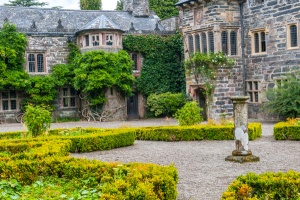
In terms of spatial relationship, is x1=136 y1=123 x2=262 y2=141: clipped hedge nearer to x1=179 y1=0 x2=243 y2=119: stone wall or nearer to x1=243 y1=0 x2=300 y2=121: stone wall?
x1=243 y1=0 x2=300 y2=121: stone wall

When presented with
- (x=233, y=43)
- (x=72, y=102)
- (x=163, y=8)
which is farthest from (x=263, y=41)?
(x=163, y=8)

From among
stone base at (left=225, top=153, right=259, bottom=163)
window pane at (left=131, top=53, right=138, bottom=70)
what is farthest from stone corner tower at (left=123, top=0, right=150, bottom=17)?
stone base at (left=225, top=153, right=259, bottom=163)

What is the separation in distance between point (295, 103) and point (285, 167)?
998cm

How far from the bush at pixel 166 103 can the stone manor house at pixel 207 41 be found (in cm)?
120

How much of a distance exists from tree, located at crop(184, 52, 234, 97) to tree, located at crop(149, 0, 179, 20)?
21.2m

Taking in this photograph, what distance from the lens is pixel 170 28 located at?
29766 millimetres

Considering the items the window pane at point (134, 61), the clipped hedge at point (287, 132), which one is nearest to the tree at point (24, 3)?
the window pane at point (134, 61)

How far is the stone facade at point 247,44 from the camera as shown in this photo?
21469 mm

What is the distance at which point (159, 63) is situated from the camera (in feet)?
90.3

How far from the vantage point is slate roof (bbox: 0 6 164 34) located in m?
25.7

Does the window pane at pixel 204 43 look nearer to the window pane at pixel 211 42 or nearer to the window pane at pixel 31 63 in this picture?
the window pane at pixel 211 42

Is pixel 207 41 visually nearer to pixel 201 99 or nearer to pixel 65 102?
A: pixel 201 99

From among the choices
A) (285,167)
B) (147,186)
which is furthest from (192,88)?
(147,186)

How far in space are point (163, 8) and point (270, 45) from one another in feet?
76.6
